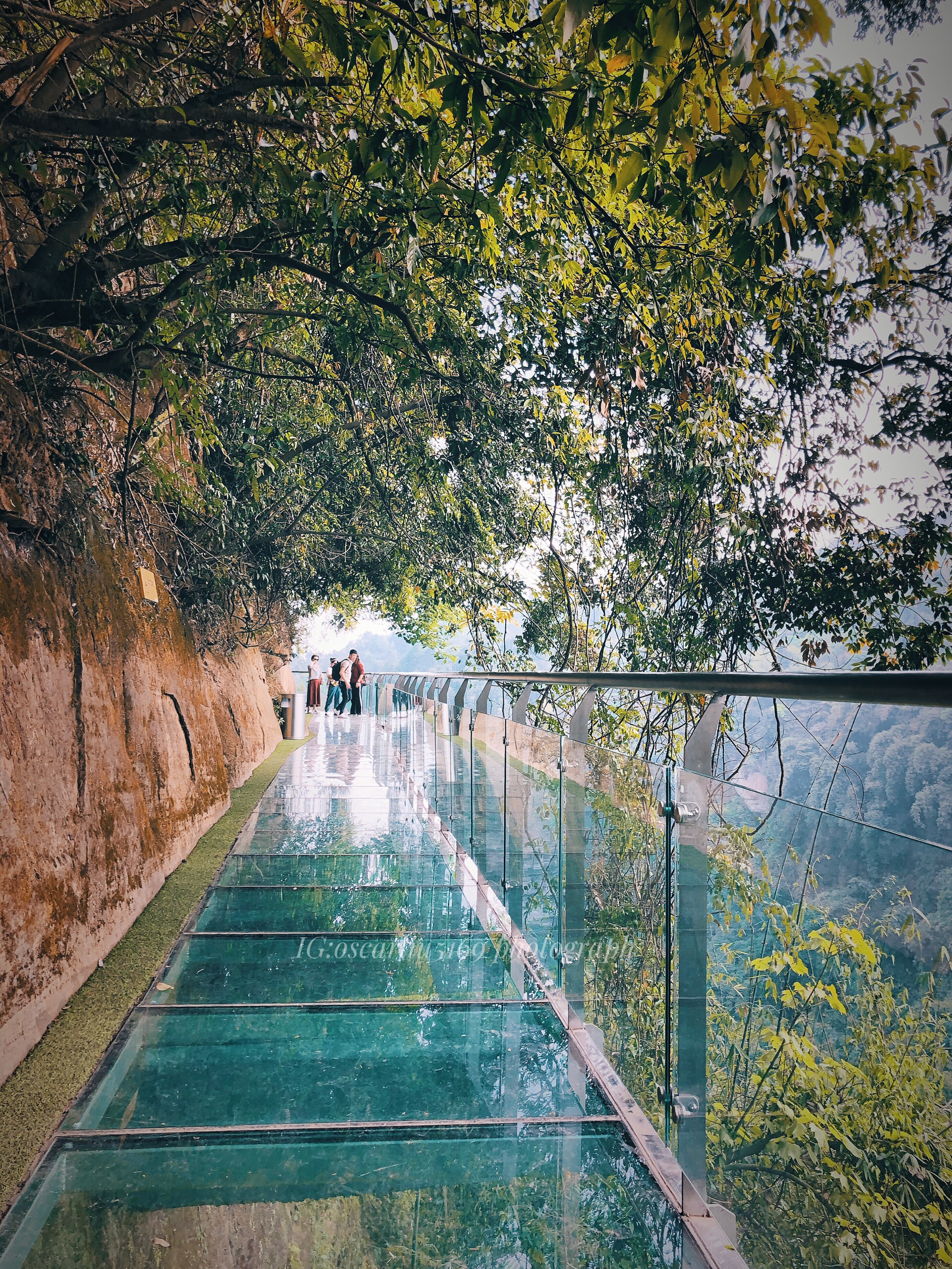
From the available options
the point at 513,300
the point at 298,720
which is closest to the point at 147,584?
the point at 513,300

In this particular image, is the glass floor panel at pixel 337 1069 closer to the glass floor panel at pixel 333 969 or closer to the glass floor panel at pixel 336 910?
the glass floor panel at pixel 333 969

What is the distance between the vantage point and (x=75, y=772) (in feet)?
11.9

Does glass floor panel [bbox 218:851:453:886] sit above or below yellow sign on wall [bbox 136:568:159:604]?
below

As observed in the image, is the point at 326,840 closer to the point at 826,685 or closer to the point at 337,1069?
the point at 337,1069

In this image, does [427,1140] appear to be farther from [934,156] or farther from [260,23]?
[934,156]

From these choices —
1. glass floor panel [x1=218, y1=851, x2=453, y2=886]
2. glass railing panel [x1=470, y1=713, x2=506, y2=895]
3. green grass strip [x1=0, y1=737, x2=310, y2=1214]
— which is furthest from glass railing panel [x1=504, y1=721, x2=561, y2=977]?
green grass strip [x1=0, y1=737, x2=310, y2=1214]

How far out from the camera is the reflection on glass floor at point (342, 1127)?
1796 millimetres

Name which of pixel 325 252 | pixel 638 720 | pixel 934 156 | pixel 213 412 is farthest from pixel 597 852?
pixel 213 412

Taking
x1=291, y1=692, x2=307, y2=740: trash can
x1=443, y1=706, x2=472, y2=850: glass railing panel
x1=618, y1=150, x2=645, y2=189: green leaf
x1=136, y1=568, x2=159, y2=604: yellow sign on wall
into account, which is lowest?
x1=291, y1=692, x2=307, y2=740: trash can

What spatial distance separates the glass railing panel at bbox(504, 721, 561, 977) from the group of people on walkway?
1768 centimetres

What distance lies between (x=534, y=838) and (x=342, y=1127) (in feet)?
4.07

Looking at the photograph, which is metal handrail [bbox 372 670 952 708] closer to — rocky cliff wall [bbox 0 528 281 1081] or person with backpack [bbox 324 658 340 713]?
rocky cliff wall [bbox 0 528 281 1081]

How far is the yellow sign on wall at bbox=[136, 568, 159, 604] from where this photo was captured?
17.0 ft

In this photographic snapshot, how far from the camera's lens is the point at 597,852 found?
2.45 meters
